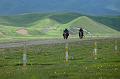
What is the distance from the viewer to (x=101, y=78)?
77.2ft

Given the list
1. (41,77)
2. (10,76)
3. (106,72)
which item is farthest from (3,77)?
(106,72)

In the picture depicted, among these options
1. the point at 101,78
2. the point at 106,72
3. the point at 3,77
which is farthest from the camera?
the point at 106,72

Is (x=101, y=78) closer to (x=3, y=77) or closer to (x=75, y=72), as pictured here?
(x=75, y=72)

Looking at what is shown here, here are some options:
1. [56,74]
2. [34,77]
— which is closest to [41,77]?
[34,77]

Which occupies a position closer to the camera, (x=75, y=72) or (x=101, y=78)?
(x=101, y=78)

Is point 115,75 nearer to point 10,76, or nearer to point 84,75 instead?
point 84,75

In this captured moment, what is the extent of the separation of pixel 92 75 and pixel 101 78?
1.71 meters

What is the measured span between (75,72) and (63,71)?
110 cm

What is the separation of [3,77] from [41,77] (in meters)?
2.30

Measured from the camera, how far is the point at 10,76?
25.7 metres

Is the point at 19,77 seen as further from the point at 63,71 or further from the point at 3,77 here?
the point at 63,71

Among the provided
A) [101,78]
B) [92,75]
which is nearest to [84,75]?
[92,75]

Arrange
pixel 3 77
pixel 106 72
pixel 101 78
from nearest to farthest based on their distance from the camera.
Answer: pixel 101 78, pixel 3 77, pixel 106 72

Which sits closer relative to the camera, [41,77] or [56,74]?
[41,77]
